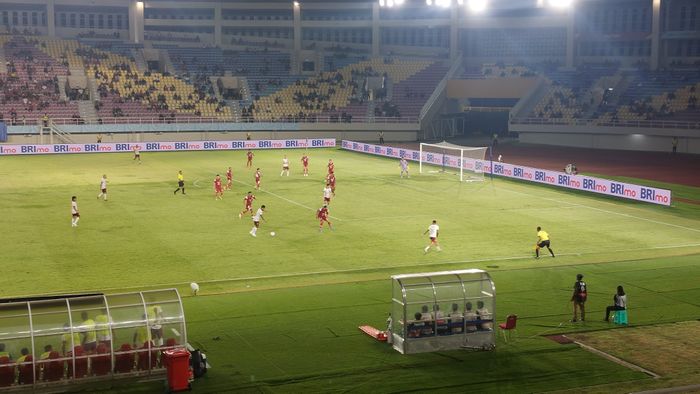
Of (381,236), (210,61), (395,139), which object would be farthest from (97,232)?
(210,61)

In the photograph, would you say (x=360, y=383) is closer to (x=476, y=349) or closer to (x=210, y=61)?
(x=476, y=349)

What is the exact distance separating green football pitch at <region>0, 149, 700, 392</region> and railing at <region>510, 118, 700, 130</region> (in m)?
27.9

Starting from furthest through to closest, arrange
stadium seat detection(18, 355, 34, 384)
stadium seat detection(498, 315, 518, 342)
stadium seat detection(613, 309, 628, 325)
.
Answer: stadium seat detection(613, 309, 628, 325) → stadium seat detection(498, 315, 518, 342) → stadium seat detection(18, 355, 34, 384)

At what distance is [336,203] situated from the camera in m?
48.4

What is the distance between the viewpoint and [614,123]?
275ft

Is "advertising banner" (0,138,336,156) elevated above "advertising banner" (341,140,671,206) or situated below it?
above

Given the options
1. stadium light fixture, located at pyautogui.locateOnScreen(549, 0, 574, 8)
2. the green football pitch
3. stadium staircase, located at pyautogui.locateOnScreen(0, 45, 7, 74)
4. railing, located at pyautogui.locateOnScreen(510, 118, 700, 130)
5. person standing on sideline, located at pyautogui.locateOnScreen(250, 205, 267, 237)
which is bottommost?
the green football pitch

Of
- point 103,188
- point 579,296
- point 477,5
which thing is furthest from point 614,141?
point 579,296

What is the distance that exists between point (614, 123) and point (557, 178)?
101 feet

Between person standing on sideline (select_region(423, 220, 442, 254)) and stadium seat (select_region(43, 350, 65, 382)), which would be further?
person standing on sideline (select_region(423, 220, 442, 254))

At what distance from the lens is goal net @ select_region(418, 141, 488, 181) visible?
6169 cm

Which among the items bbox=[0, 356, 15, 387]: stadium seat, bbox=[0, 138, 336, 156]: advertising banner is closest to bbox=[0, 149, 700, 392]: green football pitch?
bbox=[0, 356, 15, 387]: stadium seat

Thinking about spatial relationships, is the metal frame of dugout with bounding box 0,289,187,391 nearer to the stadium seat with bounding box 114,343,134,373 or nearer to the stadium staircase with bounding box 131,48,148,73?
the stadium seat with bounding box 114,343,134,373

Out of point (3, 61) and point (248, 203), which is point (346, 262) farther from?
point (3, 61)
